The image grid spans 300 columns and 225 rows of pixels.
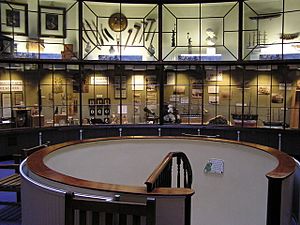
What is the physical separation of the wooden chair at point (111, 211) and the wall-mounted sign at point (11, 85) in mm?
7204

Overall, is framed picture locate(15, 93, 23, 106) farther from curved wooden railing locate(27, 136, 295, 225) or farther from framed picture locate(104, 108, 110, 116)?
curved wooden railing locate(27, 136, 295, 225)

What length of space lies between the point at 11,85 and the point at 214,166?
5912 millimetres

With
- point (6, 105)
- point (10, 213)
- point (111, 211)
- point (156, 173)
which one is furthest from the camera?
point (6, 105)

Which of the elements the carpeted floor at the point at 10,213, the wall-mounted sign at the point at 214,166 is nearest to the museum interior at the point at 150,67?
the carpeted floor at the point at 10,213

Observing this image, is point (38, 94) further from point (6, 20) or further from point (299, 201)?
point (299, 201)

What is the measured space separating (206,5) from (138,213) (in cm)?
877

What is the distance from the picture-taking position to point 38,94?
969 cm

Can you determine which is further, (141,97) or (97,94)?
(141,97)

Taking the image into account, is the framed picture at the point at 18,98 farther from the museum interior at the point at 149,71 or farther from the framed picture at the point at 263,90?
the framed picture at the point at 263,90

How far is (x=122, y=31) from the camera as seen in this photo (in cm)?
1055

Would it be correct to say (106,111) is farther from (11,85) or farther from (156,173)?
(156,173)

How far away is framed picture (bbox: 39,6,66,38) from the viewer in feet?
32.1

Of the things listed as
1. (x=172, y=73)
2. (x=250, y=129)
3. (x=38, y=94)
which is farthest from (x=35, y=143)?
(x=250, y=129)

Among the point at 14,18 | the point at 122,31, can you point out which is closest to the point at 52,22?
the point at 14,18
